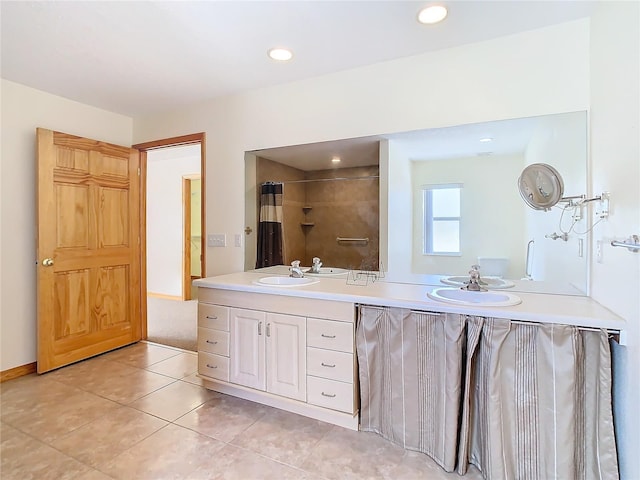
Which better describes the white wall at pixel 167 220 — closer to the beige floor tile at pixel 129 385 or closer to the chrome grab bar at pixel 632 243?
the beige floor tile at pixel 129 385

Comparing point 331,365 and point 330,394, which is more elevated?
point 331,365

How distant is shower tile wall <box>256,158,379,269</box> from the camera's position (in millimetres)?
2572

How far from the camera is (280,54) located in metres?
2.24

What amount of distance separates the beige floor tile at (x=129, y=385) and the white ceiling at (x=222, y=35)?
2.39m

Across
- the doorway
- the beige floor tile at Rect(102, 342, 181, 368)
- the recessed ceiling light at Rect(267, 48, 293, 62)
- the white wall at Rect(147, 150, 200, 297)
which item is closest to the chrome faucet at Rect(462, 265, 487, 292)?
the recessed ceiling light at Rect(267, 48, 293, 62)

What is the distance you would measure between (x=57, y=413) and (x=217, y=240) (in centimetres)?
166

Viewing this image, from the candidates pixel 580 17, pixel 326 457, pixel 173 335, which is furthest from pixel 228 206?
pixel 580 17

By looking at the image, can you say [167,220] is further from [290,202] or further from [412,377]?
[412,377]

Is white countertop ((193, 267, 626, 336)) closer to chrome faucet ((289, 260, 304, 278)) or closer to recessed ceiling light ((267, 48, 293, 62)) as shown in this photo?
chrome faucet ((289, 260, 304, 278))

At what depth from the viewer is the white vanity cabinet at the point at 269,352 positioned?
209 cm

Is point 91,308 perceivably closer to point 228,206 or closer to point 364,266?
point 228,206

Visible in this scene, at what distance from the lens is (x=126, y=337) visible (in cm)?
347

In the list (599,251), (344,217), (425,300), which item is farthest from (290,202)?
(599,251)

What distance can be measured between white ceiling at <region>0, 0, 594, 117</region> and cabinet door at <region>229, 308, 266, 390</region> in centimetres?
176
